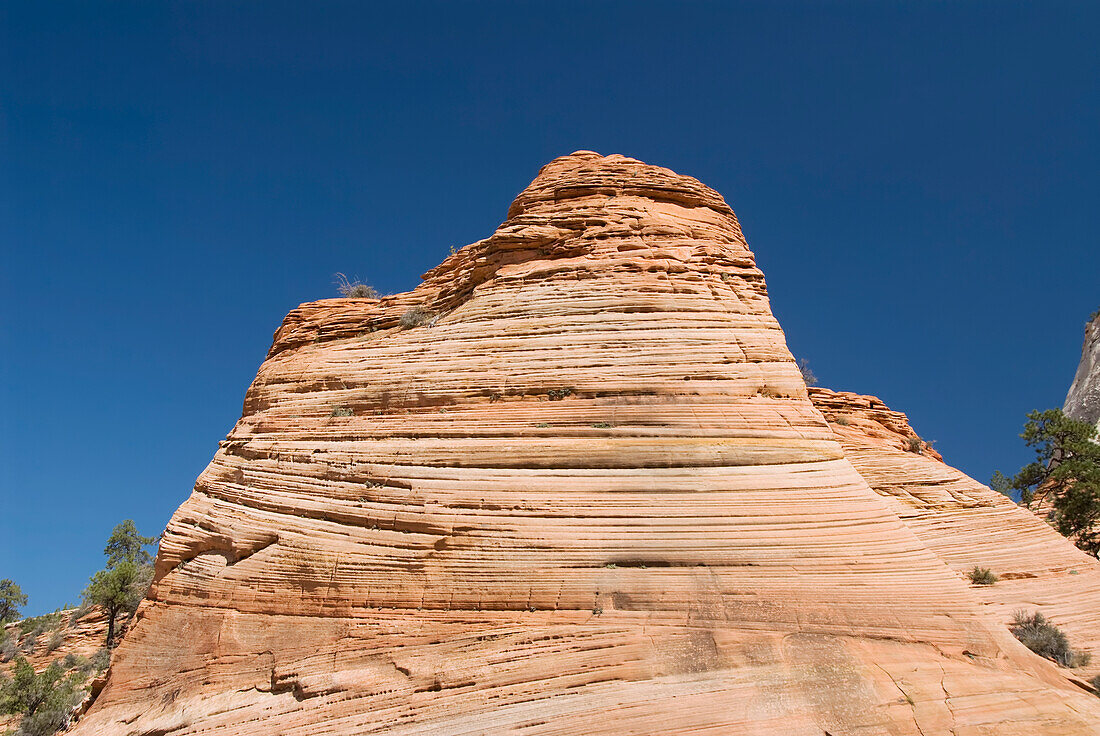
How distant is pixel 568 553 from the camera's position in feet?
31.3

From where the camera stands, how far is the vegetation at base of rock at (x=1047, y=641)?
1031 centimetres

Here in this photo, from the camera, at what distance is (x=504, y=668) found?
8359 millimetres

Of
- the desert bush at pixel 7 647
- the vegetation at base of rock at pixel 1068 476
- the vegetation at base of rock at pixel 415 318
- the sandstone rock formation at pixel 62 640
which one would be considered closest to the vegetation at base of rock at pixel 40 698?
the sandstone rock formation at pixel 62 640

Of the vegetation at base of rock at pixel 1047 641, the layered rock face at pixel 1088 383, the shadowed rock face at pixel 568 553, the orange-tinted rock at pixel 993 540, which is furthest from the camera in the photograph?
the layered rock face at pixel 1088 383

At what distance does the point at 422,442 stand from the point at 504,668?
15.4 feet

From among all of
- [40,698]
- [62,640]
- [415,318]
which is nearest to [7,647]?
[62,640]

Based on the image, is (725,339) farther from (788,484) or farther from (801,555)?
(801,555)

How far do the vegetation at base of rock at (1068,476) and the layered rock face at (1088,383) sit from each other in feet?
60.2

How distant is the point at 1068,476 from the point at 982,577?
12.9 meters

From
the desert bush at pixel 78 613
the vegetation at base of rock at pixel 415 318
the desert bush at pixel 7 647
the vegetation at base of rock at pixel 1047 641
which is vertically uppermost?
the vegetation at base of rock at pixel 415 318

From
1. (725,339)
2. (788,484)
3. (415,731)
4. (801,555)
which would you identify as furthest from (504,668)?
(725,339)

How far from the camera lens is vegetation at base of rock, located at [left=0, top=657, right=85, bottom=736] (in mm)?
17422

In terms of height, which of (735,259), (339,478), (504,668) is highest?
(735,259)

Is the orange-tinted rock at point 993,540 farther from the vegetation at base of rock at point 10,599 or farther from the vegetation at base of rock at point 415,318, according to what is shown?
the vegetation at base of rock at point 10,599
